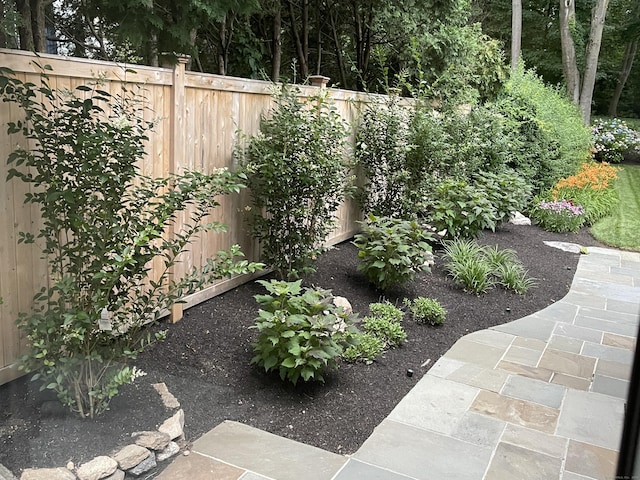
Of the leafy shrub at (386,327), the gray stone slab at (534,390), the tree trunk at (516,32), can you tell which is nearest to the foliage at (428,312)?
the leafy shrub at (386,327)

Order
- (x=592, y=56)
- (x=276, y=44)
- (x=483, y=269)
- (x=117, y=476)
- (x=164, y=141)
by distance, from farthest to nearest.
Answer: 1. (x=592, y=56)
2. (x=276, y=44)
3. (x=483, y=269)
4. (x=164, y=141)
5. (x=117, y=476)

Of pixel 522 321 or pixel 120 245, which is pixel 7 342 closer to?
pixel 120 245

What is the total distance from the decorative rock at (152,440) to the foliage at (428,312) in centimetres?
213

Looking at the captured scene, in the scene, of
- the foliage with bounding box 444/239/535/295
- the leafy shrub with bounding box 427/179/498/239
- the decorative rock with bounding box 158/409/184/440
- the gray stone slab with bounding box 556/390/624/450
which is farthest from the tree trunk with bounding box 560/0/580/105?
the decorative rock with bounding box 158/409/184/440

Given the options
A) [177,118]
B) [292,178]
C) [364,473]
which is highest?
[177,118]

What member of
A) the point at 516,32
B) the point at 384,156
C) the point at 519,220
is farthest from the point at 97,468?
the point at 516,32

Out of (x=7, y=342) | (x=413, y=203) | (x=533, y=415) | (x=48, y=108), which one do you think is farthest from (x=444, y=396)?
(x=413, y=203)

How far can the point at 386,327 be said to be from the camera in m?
3.62

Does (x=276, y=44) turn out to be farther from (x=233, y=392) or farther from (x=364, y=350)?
(x=233, y=392)

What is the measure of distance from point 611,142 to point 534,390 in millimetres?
10644

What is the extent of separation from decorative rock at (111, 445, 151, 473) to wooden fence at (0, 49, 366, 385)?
0.76 m

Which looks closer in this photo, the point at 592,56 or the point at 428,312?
the point at 428,312

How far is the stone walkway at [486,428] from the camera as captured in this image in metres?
2.27

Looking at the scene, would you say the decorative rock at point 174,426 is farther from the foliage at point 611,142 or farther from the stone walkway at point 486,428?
the foliage at point 611,142
